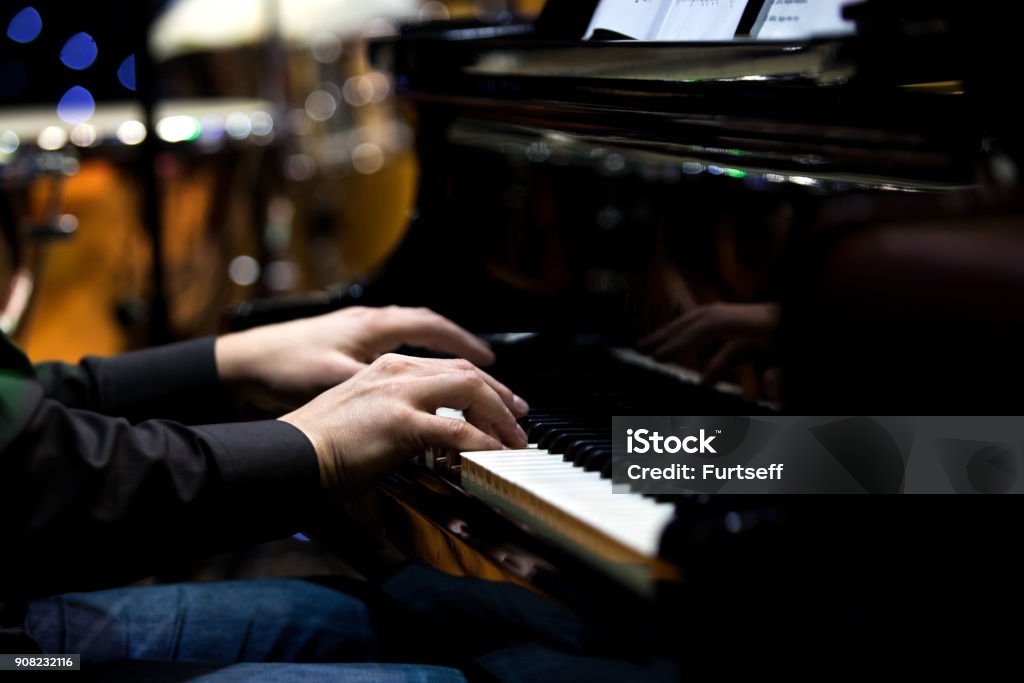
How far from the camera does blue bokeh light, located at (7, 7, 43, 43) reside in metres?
4.91

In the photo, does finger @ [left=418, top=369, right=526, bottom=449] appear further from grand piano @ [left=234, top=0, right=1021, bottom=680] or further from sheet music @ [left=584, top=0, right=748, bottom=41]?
sheet music @ [left=584, top=0, right=748, bottom=41]

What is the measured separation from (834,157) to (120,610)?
1.04 meters

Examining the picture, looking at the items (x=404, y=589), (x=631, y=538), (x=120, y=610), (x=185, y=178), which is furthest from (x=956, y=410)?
(x=185, y=178)

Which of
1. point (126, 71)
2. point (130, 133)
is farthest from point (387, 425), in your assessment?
point (126, 71)

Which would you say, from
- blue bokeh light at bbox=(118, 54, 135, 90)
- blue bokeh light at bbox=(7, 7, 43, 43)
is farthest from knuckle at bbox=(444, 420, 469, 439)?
blue bokeh light at bbox=(118, 54, 135, 90)

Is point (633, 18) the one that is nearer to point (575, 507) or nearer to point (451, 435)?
point (451, 435)

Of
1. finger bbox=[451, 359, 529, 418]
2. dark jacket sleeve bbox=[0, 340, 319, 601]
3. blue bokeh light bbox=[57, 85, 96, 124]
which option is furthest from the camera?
blue bokeh light bbox=[57, 85, 96, 124]

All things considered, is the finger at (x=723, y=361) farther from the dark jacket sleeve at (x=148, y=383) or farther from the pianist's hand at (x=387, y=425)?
the dark jacket sleeve at (x=148, y=383)

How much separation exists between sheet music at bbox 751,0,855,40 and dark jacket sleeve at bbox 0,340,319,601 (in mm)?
742

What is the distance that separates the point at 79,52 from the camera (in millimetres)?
5160

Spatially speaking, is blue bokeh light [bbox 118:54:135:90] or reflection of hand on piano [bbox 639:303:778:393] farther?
blue bokeh light [bbox 118:54:135:90]

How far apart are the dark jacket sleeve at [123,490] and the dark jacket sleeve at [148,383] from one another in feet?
1.56

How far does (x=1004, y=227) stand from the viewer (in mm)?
786

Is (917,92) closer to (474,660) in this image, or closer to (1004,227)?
(1004,227)
